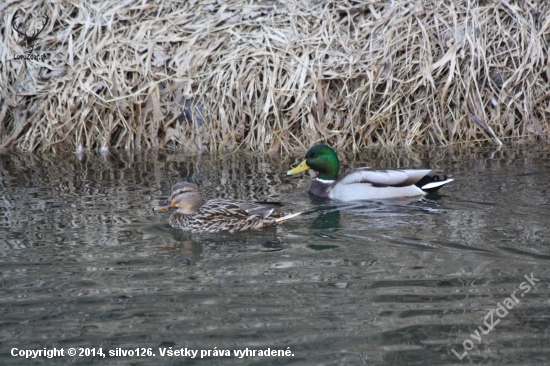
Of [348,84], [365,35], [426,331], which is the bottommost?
[426,331]

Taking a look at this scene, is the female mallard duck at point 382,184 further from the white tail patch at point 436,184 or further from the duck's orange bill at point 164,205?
the duck's orange bill at point 164,205

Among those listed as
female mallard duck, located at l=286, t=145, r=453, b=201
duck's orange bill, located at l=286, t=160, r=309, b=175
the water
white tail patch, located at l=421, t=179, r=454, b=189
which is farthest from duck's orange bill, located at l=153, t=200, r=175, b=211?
white tail patch, located at l=421, t=179, r=454, b=189

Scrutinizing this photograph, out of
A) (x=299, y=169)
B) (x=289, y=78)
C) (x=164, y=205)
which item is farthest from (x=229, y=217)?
(x=289, y=78)

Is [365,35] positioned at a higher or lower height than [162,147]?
higher

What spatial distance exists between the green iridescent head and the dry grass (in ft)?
4.14

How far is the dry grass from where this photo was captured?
9094mm

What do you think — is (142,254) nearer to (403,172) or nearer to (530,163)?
(403,172)

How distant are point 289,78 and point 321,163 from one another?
175cm

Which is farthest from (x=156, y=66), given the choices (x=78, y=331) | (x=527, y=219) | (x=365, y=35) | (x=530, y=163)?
(x=78, y=331)

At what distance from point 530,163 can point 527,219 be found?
227cm

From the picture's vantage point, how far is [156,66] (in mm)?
9539

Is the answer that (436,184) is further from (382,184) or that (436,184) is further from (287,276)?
(287,276)

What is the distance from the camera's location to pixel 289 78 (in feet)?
30.0

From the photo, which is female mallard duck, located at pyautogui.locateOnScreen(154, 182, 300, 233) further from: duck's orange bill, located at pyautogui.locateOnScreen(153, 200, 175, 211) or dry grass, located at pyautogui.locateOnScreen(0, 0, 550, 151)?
dry grass, located at pyautogui.locateOnScreen(0, 0, 550, 151)
